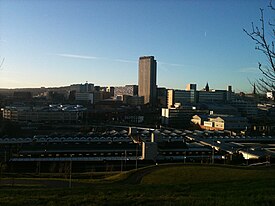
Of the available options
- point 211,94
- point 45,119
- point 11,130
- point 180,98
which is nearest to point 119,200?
point 11,130

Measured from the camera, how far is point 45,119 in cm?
2705

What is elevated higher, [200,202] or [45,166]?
[200,202]

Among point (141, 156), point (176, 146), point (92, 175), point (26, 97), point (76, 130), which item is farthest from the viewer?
point (26, 97)

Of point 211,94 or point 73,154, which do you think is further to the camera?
point 211,94

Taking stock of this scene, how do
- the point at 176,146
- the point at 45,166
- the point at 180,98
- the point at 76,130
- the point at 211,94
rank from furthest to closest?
1. the point at 211,94
2. the point at 180,98
3. the point at 76,130
4. the point at 176,146
5. the point at 45,166

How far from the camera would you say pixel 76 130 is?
22141 millimetres

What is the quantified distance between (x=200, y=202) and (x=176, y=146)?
10.5 meters

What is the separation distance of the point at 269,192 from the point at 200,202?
116 cm

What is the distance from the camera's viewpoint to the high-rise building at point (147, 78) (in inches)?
2008

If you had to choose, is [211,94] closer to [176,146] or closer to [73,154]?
[176,146]

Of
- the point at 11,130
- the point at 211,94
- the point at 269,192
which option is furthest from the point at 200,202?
the point at 211,94

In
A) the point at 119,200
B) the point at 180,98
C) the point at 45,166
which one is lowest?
the point at 45,166

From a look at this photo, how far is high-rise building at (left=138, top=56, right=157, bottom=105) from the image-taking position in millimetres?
51000

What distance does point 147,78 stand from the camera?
52.4m
